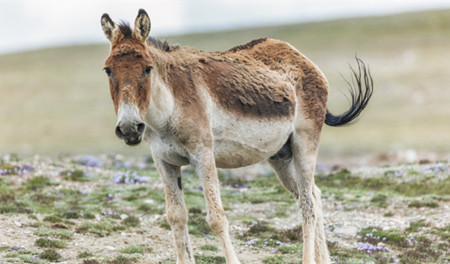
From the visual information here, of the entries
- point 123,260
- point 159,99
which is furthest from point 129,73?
A: point 123,260

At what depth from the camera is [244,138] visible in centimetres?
993

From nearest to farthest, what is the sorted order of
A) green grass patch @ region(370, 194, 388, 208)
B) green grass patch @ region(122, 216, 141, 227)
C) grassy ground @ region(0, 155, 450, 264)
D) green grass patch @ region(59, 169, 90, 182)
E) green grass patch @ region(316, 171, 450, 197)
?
1. grassy ground @ region(0, 155, 450, 264)
2. green grass patch @ region(122, 216, 141, 227)
3. green grass patch @ region(370, 194, 388, 208)
4. green grass patch @ region(316, 171, 450, 197)
5. green grass patch @ region(59, 169, 90, 182)

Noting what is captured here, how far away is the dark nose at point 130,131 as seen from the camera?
783cm

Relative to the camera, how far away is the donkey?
838cm

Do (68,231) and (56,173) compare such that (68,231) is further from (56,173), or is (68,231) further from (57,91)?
(57,91)

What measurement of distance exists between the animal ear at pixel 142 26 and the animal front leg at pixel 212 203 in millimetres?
2091

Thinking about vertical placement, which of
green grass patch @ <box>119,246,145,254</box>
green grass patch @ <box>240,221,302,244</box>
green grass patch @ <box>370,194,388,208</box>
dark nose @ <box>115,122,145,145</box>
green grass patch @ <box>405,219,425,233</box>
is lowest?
green grass patch @ <box>119,246,145,254</box>

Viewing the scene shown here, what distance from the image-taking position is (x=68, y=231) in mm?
13172

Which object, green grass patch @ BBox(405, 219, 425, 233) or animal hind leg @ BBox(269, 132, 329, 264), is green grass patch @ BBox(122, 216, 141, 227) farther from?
green grass patch @ BBox(405, 219, 425, 233)

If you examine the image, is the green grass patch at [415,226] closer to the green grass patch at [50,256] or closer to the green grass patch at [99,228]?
the green grass patch at [99,228]

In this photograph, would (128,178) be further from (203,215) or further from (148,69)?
(148,69)

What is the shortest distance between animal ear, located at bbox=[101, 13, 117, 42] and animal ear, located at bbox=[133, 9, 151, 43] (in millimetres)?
336

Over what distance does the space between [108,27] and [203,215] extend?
892 cm

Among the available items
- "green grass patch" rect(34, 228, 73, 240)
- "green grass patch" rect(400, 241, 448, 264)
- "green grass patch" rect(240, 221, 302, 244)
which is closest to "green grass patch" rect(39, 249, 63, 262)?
"green grass patch" rect(34, 228, 73, 240)
